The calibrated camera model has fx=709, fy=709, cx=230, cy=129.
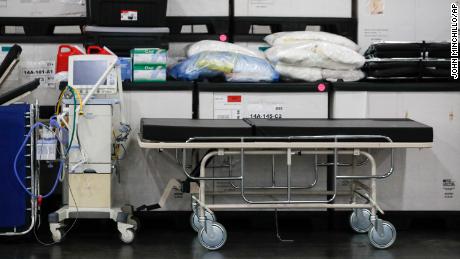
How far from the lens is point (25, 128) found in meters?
3.46

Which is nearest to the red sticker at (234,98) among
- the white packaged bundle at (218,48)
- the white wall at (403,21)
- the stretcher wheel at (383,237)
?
the white packaged bundle at (218,48)

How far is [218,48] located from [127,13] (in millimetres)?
525

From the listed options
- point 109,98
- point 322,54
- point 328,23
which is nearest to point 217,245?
point 109,98

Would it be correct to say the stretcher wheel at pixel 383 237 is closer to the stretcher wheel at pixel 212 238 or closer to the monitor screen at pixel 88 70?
the stretcher wheel at pixel 212 238

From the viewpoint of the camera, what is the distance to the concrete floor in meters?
3.33

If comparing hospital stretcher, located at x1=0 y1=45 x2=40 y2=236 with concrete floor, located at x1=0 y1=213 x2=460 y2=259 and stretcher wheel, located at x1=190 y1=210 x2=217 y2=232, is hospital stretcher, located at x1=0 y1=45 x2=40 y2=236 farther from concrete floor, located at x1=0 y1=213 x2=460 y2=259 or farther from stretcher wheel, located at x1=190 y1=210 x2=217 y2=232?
stretcher wheel, located at x1=190 y1=210 x2=217 y2=232

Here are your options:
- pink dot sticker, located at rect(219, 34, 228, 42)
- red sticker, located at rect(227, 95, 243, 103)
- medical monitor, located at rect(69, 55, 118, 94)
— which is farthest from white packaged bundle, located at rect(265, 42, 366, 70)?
medical monitor, located at rect(69, 55, 118, 94)

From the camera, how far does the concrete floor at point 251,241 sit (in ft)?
10.9

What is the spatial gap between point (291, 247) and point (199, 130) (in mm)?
750

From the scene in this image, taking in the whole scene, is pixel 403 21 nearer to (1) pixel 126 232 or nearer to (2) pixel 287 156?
(2) pixel 287 156

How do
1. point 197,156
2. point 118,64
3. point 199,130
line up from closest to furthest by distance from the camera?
point 199,130
point 118,64
point 197,156

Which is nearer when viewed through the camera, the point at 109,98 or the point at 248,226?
the point at 109,98

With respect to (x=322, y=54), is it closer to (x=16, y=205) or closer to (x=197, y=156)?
(x=197, y=156)

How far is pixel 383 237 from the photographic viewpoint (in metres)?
3.41
